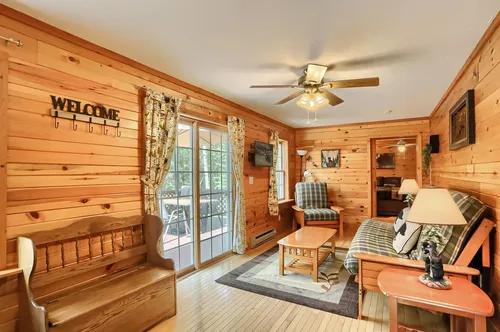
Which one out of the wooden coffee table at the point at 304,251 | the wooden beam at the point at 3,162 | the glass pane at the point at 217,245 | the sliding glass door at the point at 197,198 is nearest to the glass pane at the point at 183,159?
the sliding glass door at the point at 197,198

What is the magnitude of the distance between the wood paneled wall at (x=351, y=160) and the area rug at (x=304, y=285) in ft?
7.71

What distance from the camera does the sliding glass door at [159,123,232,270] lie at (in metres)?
3.05

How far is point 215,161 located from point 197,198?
0.65 m


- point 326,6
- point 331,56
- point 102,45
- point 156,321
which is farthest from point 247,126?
point 156,321

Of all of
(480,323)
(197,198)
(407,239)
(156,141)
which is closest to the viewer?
(480,323)

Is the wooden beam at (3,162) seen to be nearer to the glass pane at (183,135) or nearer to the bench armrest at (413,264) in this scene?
the glass pane at (183,135)

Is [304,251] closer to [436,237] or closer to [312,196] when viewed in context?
[436,237]

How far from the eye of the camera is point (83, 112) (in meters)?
2.14

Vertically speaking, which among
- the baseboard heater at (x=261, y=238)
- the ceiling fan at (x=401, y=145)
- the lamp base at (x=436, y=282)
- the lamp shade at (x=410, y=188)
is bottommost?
the baseboard heater at (x=261, y=238)

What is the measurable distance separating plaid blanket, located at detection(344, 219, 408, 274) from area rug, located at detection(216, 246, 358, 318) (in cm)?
37

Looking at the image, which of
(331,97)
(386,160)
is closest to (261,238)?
(331,97)

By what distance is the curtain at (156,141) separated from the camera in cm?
258

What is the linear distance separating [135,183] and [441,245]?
2.70 metres

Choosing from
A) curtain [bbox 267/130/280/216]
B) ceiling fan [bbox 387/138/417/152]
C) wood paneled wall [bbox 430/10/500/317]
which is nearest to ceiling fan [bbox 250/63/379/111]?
wood paneled wall [bbox 430/10/500/317]
